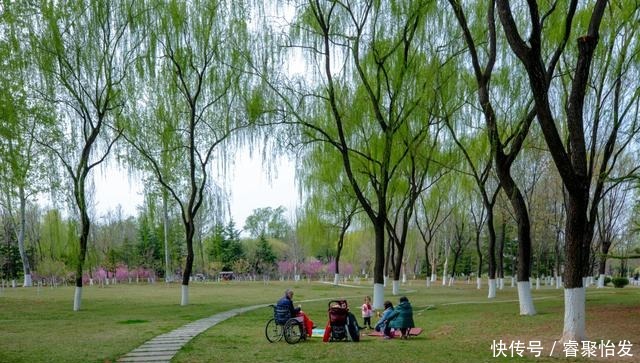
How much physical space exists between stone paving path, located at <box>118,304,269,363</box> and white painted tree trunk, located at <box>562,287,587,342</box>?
6.80 m

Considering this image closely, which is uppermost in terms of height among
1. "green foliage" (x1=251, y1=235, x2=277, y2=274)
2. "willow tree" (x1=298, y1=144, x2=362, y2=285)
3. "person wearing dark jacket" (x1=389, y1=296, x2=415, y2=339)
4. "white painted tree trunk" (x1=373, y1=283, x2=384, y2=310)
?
"willow tree" (x1=298, y1=144, x2=362, y2=285)

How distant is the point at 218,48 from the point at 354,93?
5.68m

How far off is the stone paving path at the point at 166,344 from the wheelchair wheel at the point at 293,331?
6.55 feet

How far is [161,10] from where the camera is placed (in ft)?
67.9

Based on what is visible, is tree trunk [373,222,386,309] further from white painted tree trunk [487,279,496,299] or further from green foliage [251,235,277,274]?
green foliage [251,235,277,274]

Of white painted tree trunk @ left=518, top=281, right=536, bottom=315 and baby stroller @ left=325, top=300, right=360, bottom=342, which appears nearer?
baby stroller @ left=325, top=300, right=360, bottom=342

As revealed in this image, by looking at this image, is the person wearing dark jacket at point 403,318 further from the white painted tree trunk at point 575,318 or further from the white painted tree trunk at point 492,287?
the white painted tree trunk at point 492,287

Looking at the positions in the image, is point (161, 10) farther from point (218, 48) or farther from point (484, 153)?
point (484, 153)

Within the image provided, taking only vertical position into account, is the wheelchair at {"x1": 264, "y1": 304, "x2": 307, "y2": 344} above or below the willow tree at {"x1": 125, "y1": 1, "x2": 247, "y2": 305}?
below

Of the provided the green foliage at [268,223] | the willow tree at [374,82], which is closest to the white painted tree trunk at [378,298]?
the willow tree at [374,82]

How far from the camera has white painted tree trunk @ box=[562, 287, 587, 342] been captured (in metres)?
9.65

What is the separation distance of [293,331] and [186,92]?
1409cm

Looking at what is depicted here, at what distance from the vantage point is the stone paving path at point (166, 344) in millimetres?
9195

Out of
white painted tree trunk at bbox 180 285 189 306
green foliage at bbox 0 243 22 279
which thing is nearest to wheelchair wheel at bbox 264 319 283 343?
white painted tree trunk at bbox 180 285 189 306
